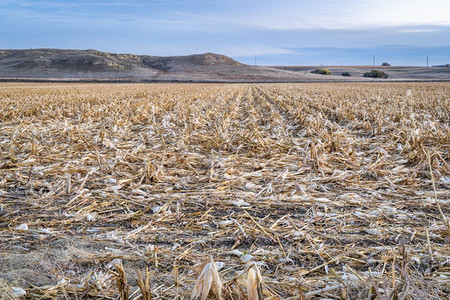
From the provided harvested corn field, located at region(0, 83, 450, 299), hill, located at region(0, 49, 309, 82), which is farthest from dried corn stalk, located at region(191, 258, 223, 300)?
hill, located at region(0, 49, 309, 82)

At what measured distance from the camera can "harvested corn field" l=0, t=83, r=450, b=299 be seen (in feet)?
7.11

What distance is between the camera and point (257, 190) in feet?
13.5

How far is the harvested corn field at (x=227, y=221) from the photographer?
2168mm

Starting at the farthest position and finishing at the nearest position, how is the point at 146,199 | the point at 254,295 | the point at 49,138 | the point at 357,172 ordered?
the point at 49,138
the point at 357,172
the point at 146,199
the point at 254,295

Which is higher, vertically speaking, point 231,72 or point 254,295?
point 231,72

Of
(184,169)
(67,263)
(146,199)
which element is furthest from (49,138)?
(67,263)

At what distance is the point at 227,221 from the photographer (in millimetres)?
3213

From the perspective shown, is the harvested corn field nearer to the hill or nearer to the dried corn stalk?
the dried corn stalk

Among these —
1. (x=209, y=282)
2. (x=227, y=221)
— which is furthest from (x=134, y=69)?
(x=209, y=282)

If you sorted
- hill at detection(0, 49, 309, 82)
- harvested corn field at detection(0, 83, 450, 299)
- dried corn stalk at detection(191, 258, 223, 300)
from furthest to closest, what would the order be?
1. hill at detection(0, 49, 309, 82)
2. harvested corn field at detection(0, 83, 450, 299)
3. dried corn stalk at detection(191, 258, 223, 300)

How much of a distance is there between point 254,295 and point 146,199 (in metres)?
2.35

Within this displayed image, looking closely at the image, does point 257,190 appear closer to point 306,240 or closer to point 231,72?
point 306,240

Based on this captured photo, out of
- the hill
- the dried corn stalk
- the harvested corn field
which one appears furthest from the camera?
the hill

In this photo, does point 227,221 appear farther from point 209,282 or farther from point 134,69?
point 134,69
